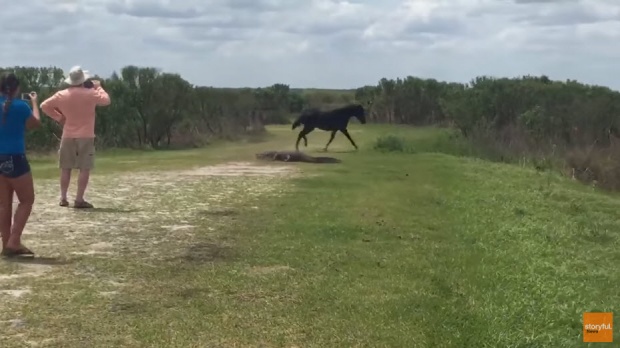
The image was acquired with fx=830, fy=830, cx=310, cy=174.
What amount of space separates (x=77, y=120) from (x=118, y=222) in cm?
211

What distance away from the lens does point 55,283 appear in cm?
709

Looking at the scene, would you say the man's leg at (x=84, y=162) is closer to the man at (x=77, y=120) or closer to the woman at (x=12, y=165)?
the man at (x=77, y=120)

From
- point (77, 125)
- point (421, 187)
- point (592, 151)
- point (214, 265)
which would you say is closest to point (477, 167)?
point (421, 187)

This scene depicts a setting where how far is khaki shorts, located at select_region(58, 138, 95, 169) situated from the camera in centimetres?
1170

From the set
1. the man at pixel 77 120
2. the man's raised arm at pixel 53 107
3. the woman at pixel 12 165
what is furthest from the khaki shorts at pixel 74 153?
the woman at pixel 12 165

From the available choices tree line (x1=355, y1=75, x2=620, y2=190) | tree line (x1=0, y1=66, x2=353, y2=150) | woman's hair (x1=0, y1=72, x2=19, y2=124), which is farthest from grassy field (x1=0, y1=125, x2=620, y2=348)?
tree line (x1=0, y1=66, x2=353, y2=150)

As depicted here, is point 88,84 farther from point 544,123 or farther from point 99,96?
point 544,123

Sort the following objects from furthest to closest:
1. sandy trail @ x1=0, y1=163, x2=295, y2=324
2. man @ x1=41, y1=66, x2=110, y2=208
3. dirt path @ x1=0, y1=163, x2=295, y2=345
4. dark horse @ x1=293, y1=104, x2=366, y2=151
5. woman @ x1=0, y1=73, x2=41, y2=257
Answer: dark horse @ x1=293, y1=104, x2=366, y2=151, man @ x1=41, y1=66, x2=110, y2=208, woman @ x1=0, y1=73, x2=41, y2=257, sandy trail @ x1=0, y1=163, x2=295, y2=324, dirt path @ x1=0, y1=163, x2=295, y2=345

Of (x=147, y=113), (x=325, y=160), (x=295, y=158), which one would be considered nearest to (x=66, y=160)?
(x=295, y=158)

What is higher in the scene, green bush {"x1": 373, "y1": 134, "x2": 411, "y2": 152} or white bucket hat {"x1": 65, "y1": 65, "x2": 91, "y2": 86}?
white bucket hat {"x1": 65, "y1": 65, "x2": 91, "y2": 86}

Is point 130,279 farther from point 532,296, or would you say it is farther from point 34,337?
point 532,296

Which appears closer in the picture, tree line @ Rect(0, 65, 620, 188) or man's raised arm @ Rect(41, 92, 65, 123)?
man's raised arm @ Rect(41, 92, 65, 123)

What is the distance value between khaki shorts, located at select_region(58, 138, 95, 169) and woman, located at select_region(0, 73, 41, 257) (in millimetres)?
3228

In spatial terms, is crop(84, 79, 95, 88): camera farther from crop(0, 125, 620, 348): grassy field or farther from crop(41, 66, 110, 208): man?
crop(0, 125, 620, 348): grassy field
